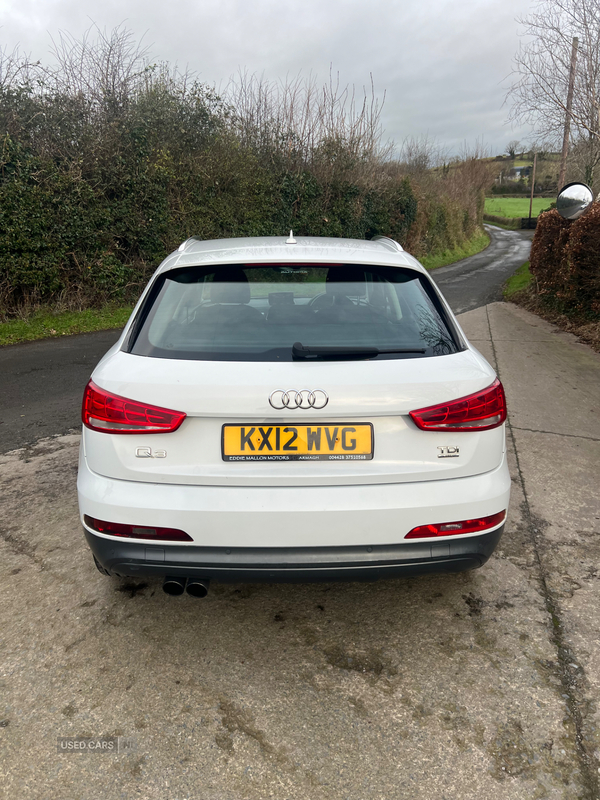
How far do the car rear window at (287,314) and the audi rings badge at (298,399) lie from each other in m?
0.19

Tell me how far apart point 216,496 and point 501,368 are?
6419 mm

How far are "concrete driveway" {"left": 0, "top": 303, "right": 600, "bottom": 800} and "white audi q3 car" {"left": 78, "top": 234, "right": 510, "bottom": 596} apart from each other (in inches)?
17.0

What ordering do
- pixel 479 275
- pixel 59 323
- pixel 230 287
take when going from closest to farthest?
pixel 230 287
pixel 59 323
pixel 479 275

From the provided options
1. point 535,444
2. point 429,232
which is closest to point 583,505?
point 535,444

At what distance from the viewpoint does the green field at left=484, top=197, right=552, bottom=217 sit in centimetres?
6562

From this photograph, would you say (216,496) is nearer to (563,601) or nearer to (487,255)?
(563,601)

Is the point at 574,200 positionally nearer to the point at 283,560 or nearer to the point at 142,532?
the point at 283,560

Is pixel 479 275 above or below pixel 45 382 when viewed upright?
below

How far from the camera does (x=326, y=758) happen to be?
201cm

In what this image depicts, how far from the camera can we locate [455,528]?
2324 millimetres

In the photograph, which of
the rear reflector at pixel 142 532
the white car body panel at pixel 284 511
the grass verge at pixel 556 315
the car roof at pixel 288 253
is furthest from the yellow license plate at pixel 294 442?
the grass verge at pixel 556 315

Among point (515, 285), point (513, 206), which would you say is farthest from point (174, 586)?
point (513, 206)

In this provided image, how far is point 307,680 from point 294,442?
39.2 inches

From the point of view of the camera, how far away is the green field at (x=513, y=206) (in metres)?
65.6
